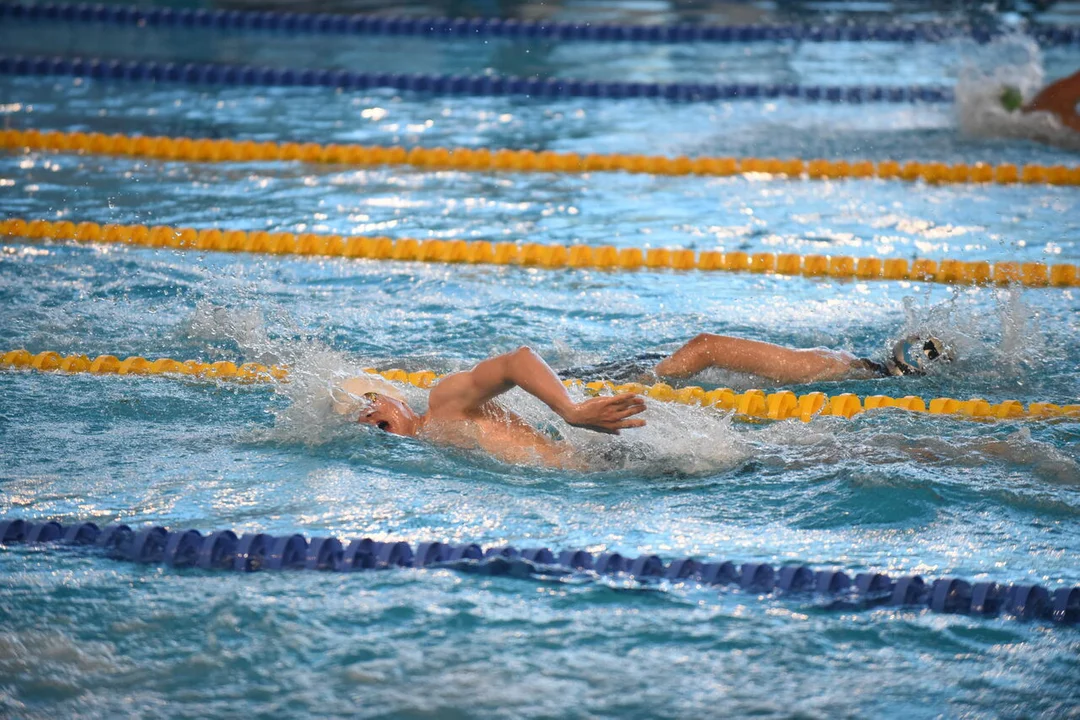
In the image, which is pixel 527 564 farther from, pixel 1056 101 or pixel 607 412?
pixel 1056 101

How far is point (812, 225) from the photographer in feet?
20.2


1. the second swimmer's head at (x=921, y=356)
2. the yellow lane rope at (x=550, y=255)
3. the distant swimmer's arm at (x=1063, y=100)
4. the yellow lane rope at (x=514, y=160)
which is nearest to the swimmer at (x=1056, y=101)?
the distant swimmer's arm at (x=1063, y=100)

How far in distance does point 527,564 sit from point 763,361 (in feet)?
4.81

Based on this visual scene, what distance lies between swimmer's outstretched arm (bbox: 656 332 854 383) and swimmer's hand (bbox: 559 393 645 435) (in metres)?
Result: 1.15

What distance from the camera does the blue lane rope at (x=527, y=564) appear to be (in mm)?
3064

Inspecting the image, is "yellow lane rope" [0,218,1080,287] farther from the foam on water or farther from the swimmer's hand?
the swimmer's hand

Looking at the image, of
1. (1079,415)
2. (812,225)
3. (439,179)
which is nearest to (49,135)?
(439,179)

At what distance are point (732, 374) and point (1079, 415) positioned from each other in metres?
1.11

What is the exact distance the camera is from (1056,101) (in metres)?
7.26

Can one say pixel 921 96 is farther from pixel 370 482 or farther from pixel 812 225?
pixel 370 482

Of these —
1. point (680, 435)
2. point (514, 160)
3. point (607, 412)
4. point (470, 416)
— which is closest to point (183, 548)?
point (470, 416)

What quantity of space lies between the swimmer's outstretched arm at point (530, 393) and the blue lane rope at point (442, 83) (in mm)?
4964

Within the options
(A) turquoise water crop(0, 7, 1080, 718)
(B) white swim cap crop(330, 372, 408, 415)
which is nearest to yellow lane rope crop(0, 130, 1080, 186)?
(A) turquoise water crop(0, 7, 1080, 718)

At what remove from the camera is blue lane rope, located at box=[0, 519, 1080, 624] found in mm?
3064
